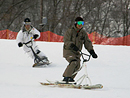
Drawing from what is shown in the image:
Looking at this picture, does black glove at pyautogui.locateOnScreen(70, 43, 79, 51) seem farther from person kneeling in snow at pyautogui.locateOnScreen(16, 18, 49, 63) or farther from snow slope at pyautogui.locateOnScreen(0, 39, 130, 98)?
person kneeling in snow at pyautogui.locateOnScreen(16, 18, 49, 63)

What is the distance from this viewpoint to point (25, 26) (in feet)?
30.0

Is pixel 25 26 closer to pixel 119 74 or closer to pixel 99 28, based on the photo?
pixel 119 74

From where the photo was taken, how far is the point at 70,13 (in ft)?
117

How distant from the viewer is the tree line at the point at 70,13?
3584cm

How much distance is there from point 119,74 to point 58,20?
27.6m

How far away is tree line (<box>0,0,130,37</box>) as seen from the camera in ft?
118

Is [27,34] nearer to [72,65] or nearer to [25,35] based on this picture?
[25,35]

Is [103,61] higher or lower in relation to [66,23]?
lower

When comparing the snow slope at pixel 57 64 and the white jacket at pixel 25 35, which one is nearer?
the snow slope at pixel 57 64

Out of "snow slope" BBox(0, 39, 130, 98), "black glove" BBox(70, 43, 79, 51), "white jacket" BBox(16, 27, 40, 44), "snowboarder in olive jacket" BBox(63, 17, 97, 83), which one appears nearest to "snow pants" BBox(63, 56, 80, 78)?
"snowboarder in olive jacket" BBox(63, 17, 97, 83)

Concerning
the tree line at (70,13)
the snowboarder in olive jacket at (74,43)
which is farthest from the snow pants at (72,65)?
the tree line at (70,13)

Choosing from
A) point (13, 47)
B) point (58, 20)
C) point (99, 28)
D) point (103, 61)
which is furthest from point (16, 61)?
point (99, 28)

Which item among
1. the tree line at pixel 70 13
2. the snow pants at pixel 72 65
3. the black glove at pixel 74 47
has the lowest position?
the snow pants at pixel 72 65

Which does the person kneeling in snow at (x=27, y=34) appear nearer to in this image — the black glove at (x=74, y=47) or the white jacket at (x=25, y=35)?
the white jacket at (x=25, y=35)
